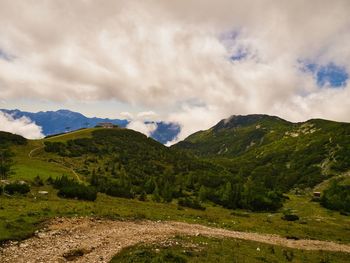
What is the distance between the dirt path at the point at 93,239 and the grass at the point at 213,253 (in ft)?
7.75

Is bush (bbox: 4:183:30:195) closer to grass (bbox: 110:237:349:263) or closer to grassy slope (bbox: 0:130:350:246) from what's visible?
grassy slope (bbox: 0:130:350:246)

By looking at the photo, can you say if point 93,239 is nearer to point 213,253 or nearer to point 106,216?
point 213,253

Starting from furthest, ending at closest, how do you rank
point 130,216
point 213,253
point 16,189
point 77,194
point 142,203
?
point 142,203, point 77,194, point 16,189, point 130,216, point 213,253

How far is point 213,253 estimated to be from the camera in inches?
1353

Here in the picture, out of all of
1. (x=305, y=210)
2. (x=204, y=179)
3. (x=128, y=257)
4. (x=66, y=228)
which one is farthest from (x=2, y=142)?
(x=128, y=257)

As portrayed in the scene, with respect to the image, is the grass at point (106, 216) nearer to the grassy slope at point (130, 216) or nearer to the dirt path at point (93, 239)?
the grassy slope at point (130, 216)

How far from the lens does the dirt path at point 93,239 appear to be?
96.8ft

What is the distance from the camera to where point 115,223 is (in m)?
46.1

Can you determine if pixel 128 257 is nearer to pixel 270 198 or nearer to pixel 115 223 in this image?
pixel 115 223

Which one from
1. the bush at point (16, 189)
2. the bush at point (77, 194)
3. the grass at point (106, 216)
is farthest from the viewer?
the bush at point (77, 194)

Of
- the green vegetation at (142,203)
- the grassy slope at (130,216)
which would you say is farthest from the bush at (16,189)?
the grassy slope at (130,216)

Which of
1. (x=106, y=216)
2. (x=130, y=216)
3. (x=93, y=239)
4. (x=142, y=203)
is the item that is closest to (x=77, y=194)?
(x=142, y=203)

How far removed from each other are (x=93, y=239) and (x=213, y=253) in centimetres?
1234

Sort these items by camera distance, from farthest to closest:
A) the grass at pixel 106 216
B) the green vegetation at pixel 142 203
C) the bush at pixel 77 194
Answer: the bush at pixel 77 194 → the green vegetation at pixel 142 203 → the grass at pixel 106 216
